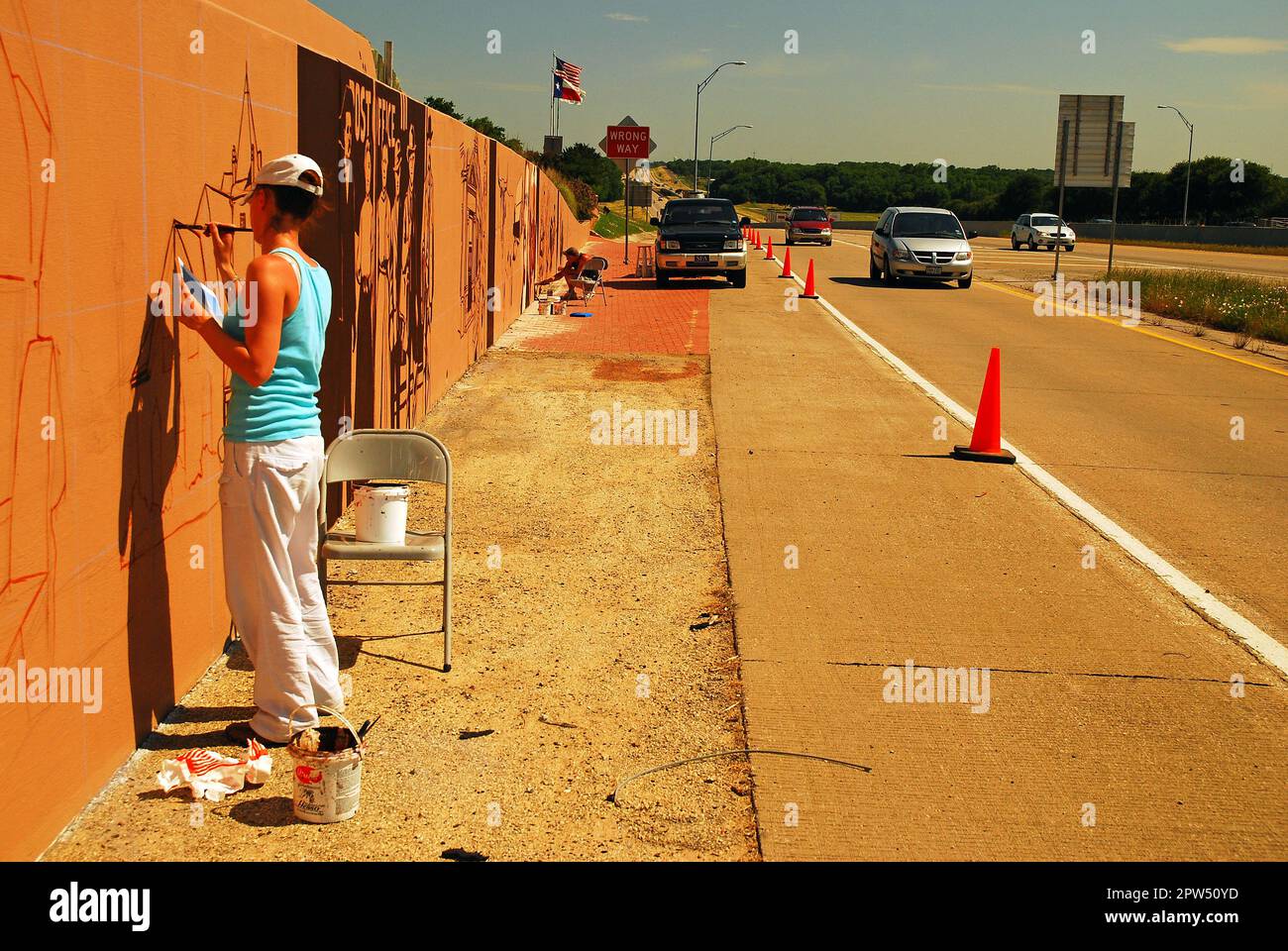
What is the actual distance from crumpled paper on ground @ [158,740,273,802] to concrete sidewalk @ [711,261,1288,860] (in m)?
1.78

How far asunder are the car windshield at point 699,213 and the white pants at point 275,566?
24.7 metres

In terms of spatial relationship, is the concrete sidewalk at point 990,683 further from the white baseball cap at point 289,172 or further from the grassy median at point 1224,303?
the grassy median at point 1224,303

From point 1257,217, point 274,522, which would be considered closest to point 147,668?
point 274,522

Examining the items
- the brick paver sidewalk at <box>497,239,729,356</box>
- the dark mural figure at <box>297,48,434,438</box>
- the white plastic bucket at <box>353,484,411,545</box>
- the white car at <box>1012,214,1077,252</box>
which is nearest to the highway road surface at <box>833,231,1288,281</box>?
the white car at <box>1012,214,1077,252</box>

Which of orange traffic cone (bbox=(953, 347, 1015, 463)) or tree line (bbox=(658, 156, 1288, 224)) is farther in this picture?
tree line (bbox=(658, 156, 1288, 224))

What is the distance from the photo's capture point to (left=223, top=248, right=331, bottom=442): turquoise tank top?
15.4 feet

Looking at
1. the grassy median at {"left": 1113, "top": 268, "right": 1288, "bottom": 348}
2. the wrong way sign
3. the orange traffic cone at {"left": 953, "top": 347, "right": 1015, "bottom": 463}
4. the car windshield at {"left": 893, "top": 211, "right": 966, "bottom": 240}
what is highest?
the wrong way sign

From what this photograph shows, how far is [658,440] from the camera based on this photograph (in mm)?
11078

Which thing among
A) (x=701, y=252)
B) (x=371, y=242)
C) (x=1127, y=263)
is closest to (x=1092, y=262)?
(x=1127, y=263)

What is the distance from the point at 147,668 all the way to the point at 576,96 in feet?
130

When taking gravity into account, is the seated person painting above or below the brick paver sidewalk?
above

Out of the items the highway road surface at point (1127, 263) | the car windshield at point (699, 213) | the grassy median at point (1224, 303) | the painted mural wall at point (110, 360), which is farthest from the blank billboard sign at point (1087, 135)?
the painted mural wall at point (110, 360)

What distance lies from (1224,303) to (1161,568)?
1769 centimetres

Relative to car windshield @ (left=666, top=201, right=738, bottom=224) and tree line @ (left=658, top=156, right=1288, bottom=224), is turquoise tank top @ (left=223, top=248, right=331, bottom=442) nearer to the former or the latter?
car windshield @ (left=666, top=201, right=738, bottom=224)
